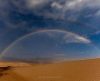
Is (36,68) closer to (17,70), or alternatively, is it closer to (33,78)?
(17,70)

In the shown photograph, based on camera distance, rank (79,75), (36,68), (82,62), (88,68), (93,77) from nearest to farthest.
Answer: (93,77)
(79,75)
(88,68)
(82,62)
(36,68)

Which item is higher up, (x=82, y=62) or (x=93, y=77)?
(x=82, y=62)

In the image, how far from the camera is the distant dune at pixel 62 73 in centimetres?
1519

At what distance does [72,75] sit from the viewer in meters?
16.0

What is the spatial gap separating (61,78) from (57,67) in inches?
144

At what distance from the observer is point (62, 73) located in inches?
669

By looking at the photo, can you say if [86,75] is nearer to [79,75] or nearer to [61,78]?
[79,75]

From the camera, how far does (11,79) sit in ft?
51.5

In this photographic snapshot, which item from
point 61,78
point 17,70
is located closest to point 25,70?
point 17,70

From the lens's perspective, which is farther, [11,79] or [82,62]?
[82,62]

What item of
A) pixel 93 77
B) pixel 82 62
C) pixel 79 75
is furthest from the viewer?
pixel 82 62

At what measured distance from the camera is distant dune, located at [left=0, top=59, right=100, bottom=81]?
49.8 ft

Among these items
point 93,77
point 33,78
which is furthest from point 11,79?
point 93,77

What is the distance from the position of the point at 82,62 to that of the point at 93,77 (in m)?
3.85
